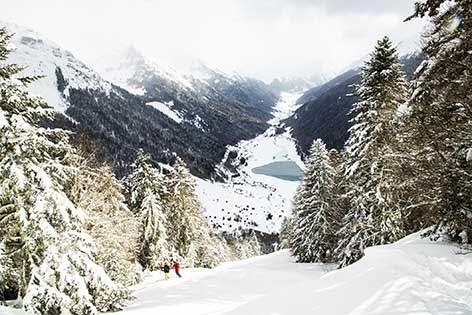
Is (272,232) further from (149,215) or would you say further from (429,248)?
(429,248)

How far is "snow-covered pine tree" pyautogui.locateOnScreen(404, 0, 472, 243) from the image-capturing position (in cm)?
999

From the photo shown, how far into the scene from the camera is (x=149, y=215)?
33.0 metres

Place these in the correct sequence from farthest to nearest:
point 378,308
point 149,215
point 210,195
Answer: point 210,195
point 149,215
point 378,308

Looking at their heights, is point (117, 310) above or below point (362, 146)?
below

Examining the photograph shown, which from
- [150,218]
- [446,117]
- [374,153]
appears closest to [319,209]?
[374,153]

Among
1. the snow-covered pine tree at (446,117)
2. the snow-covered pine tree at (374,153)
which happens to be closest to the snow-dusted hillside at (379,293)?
the snow-covered pine tree at (446,117)

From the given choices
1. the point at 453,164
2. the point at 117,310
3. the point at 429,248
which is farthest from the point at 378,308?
the point at 117,310

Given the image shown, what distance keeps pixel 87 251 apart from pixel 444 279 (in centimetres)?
1152

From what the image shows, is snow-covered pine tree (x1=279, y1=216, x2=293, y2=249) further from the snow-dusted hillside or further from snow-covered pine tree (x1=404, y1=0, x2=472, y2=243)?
snow-covered pine tree (x1=404, y1=0, x2=472, y2=243)

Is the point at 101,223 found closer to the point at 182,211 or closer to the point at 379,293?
the point at 379,293

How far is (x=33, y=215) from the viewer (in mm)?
13094

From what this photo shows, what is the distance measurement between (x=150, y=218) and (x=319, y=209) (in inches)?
533

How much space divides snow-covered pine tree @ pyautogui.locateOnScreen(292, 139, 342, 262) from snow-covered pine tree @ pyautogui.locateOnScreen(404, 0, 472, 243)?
54.4 ft

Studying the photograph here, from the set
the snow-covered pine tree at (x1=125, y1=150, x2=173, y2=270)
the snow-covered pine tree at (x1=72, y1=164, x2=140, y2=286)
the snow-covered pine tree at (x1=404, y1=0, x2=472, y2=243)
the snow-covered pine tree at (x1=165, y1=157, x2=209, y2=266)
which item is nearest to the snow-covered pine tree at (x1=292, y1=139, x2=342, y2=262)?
the snow-covered pine tree at (x1=165, y1=157, x2=209, y2=266)
